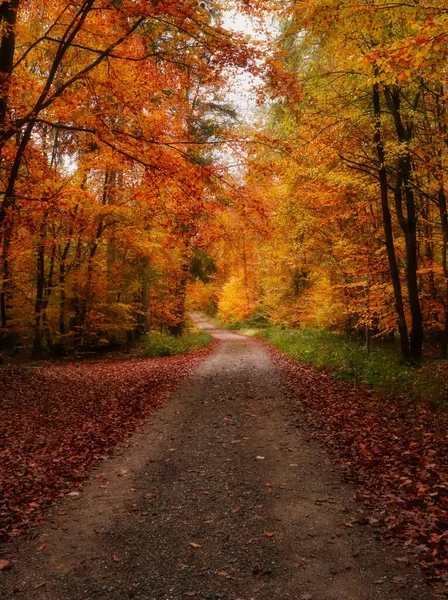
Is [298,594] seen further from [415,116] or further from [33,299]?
[33,299]

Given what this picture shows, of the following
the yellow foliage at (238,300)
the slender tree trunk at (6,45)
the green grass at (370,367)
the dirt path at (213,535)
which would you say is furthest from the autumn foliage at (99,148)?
the yellow foliage at (238,300)

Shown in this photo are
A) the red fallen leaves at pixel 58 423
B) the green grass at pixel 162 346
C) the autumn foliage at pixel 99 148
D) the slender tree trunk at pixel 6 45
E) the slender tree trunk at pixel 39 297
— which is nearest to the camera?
the red fallen leaves at pixel 58 423

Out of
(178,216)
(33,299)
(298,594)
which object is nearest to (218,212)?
(178,216)

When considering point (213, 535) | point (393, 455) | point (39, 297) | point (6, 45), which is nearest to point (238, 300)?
point (39, 297)

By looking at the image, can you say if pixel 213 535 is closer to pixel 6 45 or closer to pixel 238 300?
pixel 6 45

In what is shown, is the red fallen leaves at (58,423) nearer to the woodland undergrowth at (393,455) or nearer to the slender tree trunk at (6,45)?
the woodland undergrowth at (393,455)

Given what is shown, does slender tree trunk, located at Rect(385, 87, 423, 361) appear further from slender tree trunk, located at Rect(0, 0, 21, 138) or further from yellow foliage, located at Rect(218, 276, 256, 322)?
yellow foliage, located at Rect(218, 276, 256, 322)

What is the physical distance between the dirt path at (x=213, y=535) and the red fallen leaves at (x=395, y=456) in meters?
0.30

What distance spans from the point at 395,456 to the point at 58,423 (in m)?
6.52

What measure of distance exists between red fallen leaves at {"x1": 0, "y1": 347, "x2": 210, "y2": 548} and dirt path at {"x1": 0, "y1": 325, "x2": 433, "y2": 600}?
43 cm

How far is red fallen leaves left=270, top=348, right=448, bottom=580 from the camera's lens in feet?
14.6

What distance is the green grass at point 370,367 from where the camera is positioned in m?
9.89

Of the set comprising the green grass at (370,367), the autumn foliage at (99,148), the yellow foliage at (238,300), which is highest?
the autumn foliage at (99,148)

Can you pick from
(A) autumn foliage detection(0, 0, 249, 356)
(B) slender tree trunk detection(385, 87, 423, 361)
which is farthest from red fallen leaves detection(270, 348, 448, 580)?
(A) autumn foliage detection(0, 0, 249, 356)
